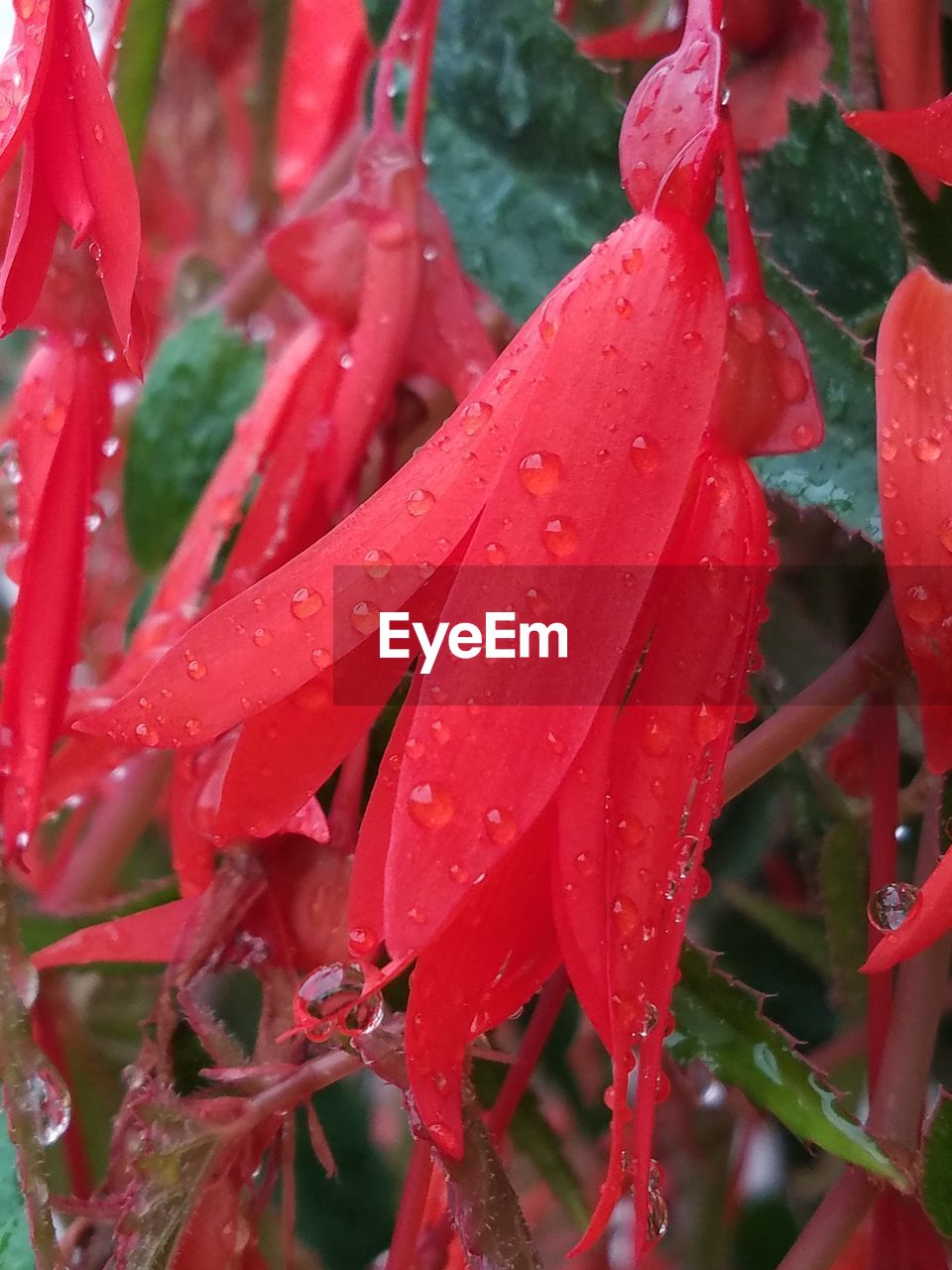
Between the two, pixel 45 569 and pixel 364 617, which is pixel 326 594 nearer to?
pixel 364 617

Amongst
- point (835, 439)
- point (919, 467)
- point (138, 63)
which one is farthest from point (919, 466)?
point (138, 63)

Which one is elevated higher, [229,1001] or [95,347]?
[95,347]

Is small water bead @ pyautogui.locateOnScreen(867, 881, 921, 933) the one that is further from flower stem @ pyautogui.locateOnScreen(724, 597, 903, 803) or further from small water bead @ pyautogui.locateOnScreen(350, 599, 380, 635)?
small water bead @ pyautogui.locateOnScreen(350, 599, 380, 635)

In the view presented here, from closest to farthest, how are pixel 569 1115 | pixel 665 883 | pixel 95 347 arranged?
pixel 665 883 → pixel 95 347 → pixel 569 1115

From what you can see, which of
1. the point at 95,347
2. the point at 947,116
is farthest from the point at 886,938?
the point at 95,347

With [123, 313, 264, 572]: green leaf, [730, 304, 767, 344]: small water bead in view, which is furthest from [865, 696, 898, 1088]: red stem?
[123, 313, 264, 572]: green leaf

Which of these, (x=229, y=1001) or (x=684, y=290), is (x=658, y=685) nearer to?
(x=684, y=290)

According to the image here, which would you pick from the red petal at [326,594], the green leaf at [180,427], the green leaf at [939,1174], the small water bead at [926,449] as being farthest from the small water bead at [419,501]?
the green leaf at [180,427]
